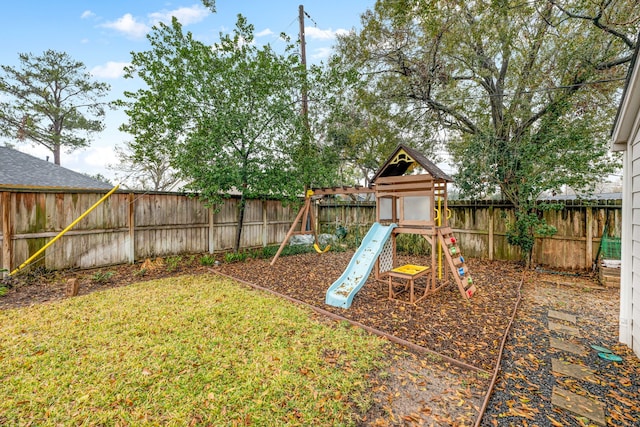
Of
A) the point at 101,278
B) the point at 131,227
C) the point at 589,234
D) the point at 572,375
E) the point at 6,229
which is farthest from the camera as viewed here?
the point at 131,227

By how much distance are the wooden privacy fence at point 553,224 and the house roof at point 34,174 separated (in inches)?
407

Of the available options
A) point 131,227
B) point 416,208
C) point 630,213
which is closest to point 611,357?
point 630,213

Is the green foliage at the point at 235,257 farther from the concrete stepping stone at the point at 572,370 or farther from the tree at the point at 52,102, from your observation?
the tree at the point at 52,102

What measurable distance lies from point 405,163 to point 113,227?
22.1ft

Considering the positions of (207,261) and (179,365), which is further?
(207,261)

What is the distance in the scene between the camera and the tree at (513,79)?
559 cm

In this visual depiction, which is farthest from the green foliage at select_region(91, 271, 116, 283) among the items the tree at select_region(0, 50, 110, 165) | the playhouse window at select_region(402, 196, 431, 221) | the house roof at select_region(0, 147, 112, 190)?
the tree at select_region(0, 50, 110, 165)

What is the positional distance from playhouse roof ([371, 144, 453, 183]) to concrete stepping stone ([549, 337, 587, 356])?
9.05ft

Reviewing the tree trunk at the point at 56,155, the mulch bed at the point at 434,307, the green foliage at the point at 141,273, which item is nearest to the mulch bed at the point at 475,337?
the mulch bed at the point at 434,307

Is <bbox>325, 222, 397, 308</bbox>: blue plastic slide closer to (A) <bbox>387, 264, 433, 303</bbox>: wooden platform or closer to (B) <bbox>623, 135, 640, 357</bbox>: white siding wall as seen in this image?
(A) <bbox>387, 264, 433, 303</bbox>: wooden platform

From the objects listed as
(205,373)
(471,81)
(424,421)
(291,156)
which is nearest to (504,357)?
(424,421)

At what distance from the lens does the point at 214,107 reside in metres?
6.55

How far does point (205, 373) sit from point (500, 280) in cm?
575

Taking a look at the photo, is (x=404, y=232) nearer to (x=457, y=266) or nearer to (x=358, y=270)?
(x=457, y=266)
